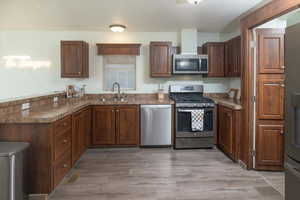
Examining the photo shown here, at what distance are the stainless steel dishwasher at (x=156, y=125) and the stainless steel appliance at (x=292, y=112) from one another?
2.51m

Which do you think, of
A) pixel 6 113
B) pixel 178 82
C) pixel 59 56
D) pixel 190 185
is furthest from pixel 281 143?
pixel 59 56

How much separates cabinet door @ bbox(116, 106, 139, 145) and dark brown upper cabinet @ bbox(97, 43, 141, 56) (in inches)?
47.0

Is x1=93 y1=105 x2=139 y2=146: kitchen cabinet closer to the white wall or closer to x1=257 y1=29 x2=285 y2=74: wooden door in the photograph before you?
the white wall

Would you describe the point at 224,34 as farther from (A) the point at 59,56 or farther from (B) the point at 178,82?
(A) the point at 59,56

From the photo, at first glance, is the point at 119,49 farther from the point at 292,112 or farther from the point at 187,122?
the point at 292,112

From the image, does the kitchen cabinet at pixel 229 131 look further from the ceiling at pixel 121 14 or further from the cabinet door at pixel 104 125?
the cabinet door at pixel 104 125

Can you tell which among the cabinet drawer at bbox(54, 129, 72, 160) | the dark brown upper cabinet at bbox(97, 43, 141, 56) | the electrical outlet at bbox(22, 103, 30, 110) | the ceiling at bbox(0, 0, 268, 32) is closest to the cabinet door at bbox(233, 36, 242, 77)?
the ceiling at bbox(0, 0, 268, 32)

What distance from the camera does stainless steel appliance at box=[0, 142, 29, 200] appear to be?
6.50 ft

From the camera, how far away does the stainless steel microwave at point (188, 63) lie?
15.4ft

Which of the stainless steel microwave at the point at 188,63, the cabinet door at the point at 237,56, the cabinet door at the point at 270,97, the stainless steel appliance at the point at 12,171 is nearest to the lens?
the stainless steel appliance at the point at 12,171

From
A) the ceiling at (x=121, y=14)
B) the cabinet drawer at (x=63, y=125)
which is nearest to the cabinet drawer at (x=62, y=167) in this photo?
the cabinet drawer at (x=63, y=125)

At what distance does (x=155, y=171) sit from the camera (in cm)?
330

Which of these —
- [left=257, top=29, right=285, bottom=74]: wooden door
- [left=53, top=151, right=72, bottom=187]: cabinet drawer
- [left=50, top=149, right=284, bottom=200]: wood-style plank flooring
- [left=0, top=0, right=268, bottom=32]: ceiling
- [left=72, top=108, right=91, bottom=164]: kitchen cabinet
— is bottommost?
[left=50, top=149, right=284, bottom=200]: wood-style plank flooring

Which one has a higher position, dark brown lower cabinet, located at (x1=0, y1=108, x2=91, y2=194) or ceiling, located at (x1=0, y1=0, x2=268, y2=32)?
ceiling, located at (x1=0, y1=0, x2=268, y2=32)
